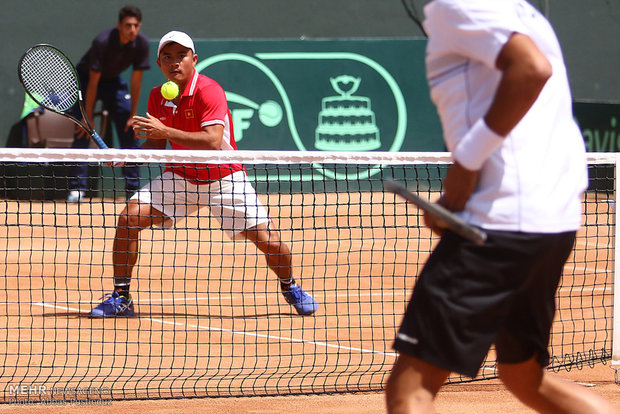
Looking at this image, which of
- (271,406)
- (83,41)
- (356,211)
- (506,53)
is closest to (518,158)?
(506,53)

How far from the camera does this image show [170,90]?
5.57 meters

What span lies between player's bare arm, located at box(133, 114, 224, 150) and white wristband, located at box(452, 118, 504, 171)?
303cm

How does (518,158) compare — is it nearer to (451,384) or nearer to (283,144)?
(451,384)

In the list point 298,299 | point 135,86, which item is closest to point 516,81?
point 298,299

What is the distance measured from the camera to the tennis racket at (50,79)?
5852 mm

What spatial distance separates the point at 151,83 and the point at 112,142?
37.7 inches

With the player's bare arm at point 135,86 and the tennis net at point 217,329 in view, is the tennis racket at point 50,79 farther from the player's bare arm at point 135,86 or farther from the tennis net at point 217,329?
the player's bare arm at point 135,86

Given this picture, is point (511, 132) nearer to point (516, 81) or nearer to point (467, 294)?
point (516, 81)

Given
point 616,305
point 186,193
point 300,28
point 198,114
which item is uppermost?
point 300,28

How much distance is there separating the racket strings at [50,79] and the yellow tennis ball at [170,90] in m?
0.60

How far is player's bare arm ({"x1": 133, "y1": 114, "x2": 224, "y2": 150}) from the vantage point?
16.7 feet

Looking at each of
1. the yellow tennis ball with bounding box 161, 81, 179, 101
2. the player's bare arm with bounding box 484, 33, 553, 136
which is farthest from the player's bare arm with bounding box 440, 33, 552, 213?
the yellow tennis ball with bounding box 161, 81, 179, 101

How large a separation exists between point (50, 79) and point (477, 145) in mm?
4350

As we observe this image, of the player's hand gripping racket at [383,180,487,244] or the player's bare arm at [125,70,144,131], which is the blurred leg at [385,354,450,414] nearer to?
the player's hand gripping racket at [383,180,487,244]
